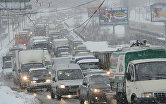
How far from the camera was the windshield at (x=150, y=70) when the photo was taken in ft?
51.2

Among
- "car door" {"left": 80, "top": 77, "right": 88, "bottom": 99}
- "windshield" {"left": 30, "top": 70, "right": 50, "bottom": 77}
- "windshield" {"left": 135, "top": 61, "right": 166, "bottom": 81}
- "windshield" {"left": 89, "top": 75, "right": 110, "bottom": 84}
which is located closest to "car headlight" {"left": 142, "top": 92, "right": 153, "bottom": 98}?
"windshield" {"left": 135, "top": 61, "right": 166, "bottom": 81}

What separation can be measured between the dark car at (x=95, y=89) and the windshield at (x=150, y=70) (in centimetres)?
417

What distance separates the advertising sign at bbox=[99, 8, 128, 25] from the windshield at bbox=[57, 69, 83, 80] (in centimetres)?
7043

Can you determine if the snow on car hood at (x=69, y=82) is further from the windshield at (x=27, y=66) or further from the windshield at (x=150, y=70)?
the windshield at (x=27, y=66)

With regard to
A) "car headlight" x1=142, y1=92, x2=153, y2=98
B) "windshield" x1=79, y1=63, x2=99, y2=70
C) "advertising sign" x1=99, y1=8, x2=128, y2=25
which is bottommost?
"windshield" x1=79, y1=63, x2=99, y2=70

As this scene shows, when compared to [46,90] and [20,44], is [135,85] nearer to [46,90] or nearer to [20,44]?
[46,90]

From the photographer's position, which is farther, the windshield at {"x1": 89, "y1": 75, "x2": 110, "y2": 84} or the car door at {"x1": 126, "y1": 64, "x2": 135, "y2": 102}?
the windshield at {"x1": 89, "y1": 75, "x2": 110, "y2": 84}

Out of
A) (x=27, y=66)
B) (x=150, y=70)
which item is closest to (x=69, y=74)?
(x=150, y=70)

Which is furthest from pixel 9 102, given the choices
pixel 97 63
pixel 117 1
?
pixel 117 1

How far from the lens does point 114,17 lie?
9519 cm

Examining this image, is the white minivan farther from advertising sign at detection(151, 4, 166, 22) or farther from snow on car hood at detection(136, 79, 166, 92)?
advertising sign at detection(151, 4, 166, 22)

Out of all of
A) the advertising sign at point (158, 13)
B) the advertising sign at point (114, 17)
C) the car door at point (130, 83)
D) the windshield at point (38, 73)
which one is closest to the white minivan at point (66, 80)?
the windshield at point (38, 73)

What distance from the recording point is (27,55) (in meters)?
35.3

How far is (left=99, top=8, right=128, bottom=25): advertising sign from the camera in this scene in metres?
94.8
